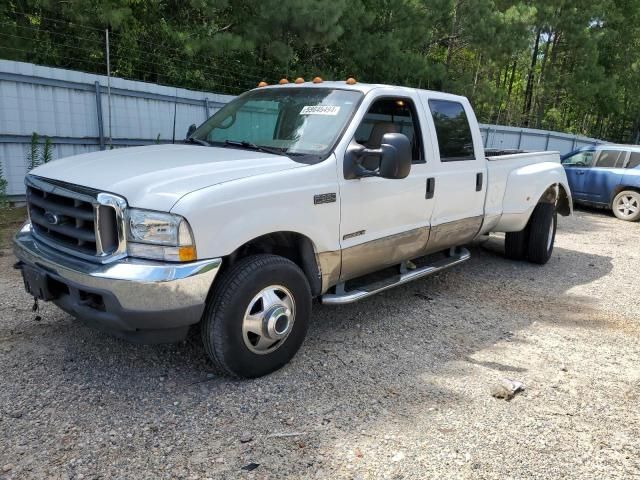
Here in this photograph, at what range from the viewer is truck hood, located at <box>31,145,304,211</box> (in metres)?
2.94

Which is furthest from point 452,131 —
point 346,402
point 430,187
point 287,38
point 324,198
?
point 287,38

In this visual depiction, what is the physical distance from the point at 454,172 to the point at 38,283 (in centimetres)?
349

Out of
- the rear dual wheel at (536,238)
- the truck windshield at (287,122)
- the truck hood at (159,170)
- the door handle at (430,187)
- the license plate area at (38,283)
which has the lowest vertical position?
the rear dual wheel at (536,238)

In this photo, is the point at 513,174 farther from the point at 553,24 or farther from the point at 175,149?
the point at 553,24

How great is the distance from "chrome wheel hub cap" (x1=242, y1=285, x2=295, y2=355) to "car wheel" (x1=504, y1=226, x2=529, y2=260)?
428cm

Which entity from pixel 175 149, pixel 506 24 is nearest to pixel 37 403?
pixel 175 149

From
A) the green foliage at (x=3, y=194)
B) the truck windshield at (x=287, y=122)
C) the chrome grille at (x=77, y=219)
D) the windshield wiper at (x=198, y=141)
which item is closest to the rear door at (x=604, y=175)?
the truck windshield at (x=287, y=122)

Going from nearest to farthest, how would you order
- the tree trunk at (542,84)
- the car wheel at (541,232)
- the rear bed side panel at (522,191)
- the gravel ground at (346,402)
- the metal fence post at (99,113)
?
the gravel ground at (346,402)
the rear bed side panel at (522,191)
the car wheel at (541,232)
the metal fence post at (99,113)
the tree trunk at (542,84)

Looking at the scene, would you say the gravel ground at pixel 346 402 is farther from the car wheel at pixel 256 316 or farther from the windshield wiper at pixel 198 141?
the windshield wiper at pixel 198 141

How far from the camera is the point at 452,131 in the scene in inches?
197

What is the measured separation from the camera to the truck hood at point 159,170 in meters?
2.94

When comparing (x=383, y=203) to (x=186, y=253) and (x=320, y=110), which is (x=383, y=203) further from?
(x=186, y=253)

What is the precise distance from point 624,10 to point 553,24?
9.08 metres

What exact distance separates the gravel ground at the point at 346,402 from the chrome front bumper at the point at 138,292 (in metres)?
0.54
